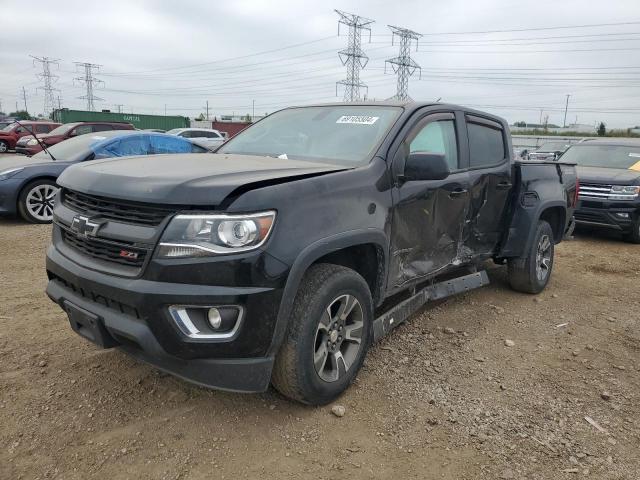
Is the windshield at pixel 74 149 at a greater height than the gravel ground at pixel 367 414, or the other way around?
the windshield at pixel 74 149

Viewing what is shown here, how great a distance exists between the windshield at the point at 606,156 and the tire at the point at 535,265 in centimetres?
481

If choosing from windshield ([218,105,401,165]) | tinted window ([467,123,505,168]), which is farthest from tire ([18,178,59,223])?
tinted window ([467,123,505,168])

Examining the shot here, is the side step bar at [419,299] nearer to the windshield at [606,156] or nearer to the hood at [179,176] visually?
the hood at [179,176]

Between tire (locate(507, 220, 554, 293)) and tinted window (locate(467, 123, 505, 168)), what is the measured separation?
3.05 feet

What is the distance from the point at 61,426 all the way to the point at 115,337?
64cm

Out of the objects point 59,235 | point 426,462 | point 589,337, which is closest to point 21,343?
point 59,235

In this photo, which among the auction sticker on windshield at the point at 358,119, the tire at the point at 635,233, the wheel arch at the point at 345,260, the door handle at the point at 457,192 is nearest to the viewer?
the wheel arch at the point at 345,260

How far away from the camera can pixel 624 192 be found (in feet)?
27.0

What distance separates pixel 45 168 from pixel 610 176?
9.24 m

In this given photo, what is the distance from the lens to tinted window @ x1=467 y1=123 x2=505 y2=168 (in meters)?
4.34

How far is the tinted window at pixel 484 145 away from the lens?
434cm

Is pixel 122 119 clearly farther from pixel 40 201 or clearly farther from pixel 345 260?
pixel 345 260

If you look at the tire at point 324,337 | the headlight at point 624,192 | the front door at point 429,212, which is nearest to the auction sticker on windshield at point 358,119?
the front door at point 429,212

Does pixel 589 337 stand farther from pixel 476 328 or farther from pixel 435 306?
pixel 435 306
